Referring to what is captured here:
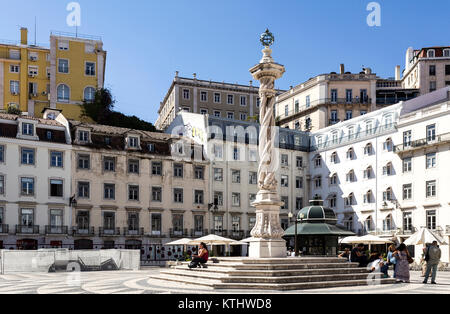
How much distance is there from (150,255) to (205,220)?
7.12 m

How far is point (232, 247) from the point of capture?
58.9 metres

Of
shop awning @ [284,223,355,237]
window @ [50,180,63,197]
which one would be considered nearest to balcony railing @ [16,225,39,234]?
window @ [50,180,63,197]

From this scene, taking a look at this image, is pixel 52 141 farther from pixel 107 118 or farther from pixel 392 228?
pixel 392 228

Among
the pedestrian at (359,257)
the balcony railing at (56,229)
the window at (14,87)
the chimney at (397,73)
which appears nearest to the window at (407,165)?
the pedestrian at (359,257)

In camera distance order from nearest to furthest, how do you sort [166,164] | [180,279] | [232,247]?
[180,279]
[166,164]
[232,247]

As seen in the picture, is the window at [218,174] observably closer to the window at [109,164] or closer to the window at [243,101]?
the window at [109,164]

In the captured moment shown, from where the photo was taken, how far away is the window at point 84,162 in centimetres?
5006

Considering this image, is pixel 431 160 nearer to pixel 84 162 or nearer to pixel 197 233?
pixel 197 233

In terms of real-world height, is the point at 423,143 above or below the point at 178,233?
above

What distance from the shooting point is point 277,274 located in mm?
18734

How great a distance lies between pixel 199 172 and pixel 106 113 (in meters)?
17.8

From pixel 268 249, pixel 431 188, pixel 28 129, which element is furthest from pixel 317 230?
pixel 28 129
